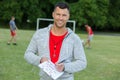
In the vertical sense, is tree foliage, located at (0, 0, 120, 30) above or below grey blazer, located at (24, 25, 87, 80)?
below

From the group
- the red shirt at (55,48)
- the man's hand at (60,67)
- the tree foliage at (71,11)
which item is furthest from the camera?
the tree foliage at (71,11)

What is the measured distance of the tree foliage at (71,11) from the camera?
188ft

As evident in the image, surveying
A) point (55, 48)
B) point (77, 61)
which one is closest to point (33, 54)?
point (55, 48)

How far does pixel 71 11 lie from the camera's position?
188 feet

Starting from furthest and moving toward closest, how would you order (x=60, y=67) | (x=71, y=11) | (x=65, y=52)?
(x=71, y=11)
(x=65, y=52)
(x=60, y=67)

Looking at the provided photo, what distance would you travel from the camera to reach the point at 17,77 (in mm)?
11523

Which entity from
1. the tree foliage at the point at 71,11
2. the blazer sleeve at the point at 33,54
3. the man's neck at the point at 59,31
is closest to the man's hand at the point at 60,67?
the blazer sleeve at the point at 33,54

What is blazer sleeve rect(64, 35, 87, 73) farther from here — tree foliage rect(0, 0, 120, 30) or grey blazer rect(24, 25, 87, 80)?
tree foliage rect(0, 0, 120, 30)

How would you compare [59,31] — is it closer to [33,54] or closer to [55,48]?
[55,48]

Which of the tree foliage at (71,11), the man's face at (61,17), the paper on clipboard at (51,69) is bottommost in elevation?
the tree foliage at (71,11)

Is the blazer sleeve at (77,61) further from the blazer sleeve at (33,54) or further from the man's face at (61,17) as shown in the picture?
the blazer sleeve at (33,54)

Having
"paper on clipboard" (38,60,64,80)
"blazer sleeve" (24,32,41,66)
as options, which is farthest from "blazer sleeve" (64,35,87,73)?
"blazer sleeve" (24,32,41,66)

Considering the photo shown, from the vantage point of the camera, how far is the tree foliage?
57.4 m

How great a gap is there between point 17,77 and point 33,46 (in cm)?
740
